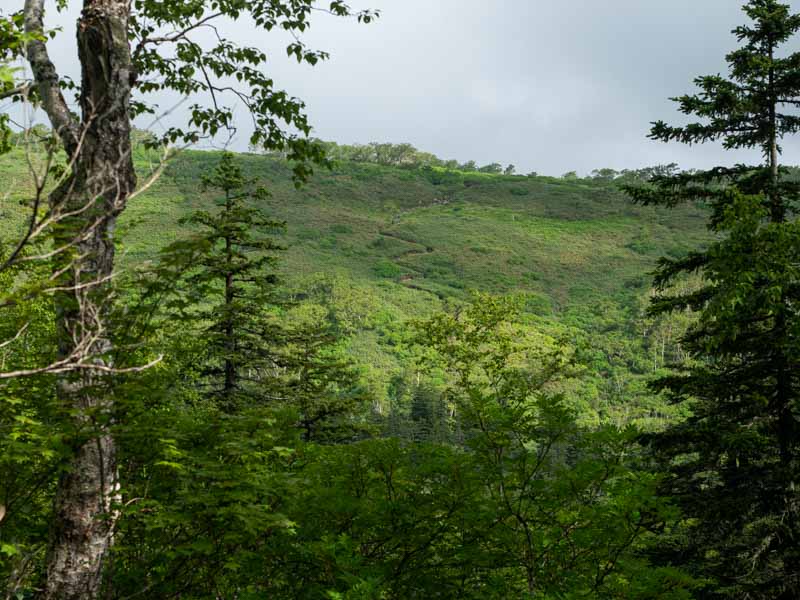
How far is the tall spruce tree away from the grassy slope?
262 feet

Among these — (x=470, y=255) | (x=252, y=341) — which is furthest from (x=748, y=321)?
(x=470, y=255)

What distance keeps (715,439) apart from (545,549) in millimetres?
7164

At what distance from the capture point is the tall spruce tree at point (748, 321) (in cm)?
850

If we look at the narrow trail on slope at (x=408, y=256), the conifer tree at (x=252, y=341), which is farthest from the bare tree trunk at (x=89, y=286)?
the narrow trail on slope at (x=408, y=256)

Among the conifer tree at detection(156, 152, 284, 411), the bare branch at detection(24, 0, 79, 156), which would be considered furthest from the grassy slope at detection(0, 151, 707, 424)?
the bare branch at detection(24, 0, 79, 156)

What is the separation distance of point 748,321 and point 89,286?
31.5ft

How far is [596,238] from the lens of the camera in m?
171

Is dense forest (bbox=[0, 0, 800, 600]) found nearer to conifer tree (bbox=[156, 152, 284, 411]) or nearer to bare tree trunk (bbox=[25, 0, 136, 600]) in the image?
bare tree trunk (bbox=[25, 0, 136, 600])

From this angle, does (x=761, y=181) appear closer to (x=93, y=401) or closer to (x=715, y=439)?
(x=715, y=439)

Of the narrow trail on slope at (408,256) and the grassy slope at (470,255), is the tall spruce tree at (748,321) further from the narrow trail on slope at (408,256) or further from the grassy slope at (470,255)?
the narrow trail on slope at (408,256)

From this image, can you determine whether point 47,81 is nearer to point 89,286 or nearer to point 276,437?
point 89,286

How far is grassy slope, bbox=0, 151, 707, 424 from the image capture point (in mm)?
114562

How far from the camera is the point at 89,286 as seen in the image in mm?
3270

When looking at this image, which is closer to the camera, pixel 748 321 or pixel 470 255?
pixel 748 321
